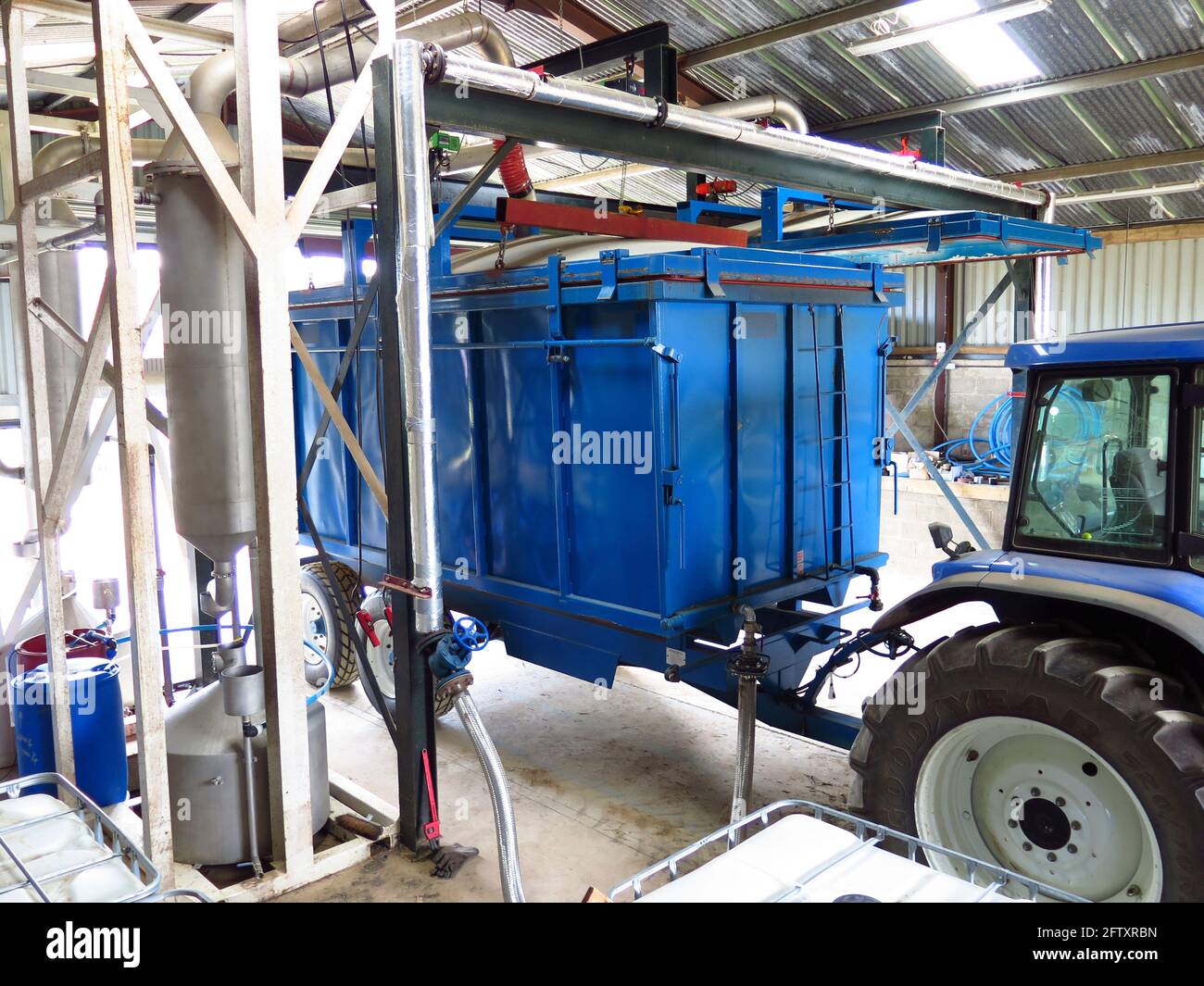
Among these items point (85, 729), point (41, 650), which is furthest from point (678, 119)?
point (41, 650)

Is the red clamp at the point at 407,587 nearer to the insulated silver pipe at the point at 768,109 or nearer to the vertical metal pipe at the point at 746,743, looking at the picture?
the vertical metal pipe at the point at 746,743

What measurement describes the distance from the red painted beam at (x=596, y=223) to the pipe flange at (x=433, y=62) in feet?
2.73

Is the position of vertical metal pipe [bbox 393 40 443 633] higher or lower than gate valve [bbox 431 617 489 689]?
higher

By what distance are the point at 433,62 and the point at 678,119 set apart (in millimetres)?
1785

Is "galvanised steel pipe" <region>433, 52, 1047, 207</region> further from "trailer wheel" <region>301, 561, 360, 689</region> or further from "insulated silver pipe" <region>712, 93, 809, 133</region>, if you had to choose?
"trailer wheel" <region>301, 561, 360, 689</region>

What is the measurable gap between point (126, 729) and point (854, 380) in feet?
16.5

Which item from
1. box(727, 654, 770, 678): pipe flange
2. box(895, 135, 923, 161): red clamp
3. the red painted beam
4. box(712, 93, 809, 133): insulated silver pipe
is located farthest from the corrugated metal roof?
box(727, 654, 770, 678): pipe flange

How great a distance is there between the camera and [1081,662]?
3.33 m

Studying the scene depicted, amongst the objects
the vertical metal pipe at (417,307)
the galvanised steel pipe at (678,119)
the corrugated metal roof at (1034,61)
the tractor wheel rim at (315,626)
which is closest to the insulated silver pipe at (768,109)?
Result: the corrugated metal roof at (1034,61)

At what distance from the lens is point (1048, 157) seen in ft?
34.5

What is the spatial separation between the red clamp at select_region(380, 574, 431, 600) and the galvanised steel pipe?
7.58 ft

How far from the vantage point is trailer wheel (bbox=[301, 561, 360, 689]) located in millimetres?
7008

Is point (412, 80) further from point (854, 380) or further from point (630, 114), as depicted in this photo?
point (854, 380)

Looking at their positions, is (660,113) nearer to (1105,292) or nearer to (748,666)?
(748,666)
